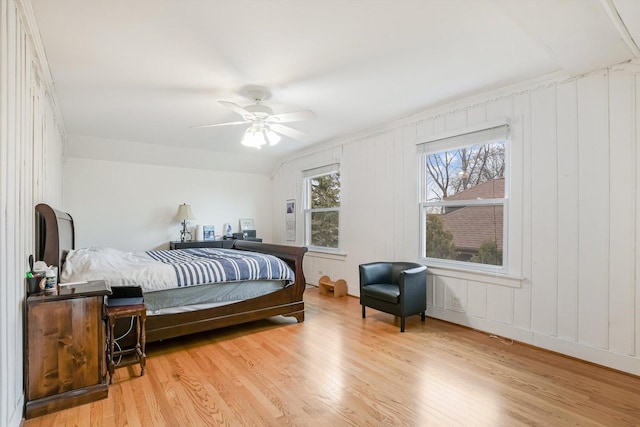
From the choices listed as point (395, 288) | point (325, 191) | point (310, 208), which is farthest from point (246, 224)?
point (395, 288)

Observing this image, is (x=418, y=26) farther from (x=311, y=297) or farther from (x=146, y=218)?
(x=146, y=218)

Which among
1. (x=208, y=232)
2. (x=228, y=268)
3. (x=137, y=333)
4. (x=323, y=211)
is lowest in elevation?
(x=137, y=333)

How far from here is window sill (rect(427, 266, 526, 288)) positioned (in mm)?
3205

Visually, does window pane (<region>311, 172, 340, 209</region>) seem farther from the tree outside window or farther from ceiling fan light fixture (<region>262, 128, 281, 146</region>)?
ceiling fan light fixture (<region>262, 128, 281, 146</region>)

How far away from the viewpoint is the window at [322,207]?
5.55 metres

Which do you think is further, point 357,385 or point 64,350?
point 357,385

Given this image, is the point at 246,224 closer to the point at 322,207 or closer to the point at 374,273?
the point at 322,207

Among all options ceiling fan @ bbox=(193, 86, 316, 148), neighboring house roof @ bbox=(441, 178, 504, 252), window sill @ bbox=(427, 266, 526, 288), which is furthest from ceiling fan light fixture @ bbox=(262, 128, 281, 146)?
window sill @ bbox=(427, 266, 526, 288)

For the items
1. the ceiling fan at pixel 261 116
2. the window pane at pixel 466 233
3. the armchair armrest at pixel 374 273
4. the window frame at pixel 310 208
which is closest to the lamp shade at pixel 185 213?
the window frame at pixel 310 208

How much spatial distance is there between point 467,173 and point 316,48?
2253 millimetres

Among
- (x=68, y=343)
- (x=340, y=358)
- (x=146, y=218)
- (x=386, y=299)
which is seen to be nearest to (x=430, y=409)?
(x=340, y=358)

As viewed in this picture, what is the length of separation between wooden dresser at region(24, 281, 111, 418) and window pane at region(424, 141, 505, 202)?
11.5 feet

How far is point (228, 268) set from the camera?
3.31 meters

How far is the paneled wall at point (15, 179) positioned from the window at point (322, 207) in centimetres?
391
